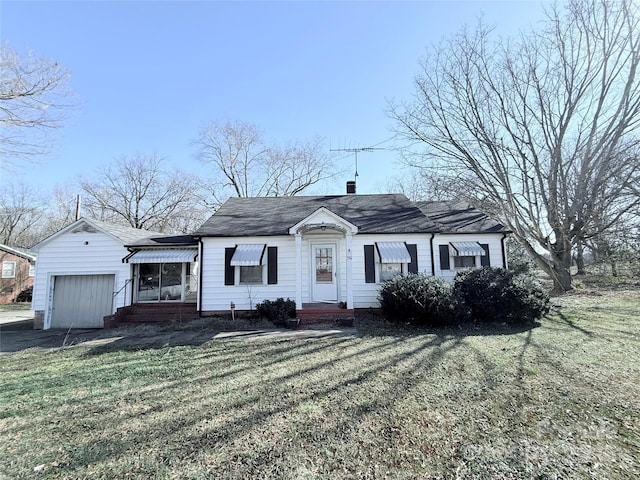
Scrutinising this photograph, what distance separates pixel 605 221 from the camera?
1611 centimetres

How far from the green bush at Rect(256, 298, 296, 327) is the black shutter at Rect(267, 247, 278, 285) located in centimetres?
85

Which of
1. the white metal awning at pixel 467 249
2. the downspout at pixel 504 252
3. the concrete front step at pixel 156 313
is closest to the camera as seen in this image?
the concrete front step at pixel 156 313

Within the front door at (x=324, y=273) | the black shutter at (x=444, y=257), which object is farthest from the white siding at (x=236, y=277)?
the black shutter at (x=444, y=257)

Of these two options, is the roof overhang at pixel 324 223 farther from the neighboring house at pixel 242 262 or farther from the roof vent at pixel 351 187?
the roof vent at pixel 351 187

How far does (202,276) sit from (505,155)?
50.3ft

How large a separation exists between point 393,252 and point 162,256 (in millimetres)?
9469

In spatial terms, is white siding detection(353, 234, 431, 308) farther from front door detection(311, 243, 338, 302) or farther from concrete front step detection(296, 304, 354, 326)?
concrete front step detection(296, 304, 354, 326)

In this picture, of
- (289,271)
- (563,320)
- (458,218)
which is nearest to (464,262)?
(458,218)

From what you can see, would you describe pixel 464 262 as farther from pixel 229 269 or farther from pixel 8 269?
pixel 8 269

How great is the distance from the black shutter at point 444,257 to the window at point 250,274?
757 cm

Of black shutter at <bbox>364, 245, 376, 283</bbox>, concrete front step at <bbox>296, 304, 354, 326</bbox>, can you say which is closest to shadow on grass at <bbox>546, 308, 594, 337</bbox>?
black shutter at <bbox>364, 245, 376, 283</bbox>

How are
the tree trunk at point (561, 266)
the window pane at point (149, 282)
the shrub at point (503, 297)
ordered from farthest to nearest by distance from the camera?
the tree trunk at point (561, 266) < the window pane at point (149, 282) < the shrub at point (503, 297)

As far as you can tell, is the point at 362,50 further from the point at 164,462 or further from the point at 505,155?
the point at 164,462

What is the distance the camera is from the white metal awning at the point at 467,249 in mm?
12523
